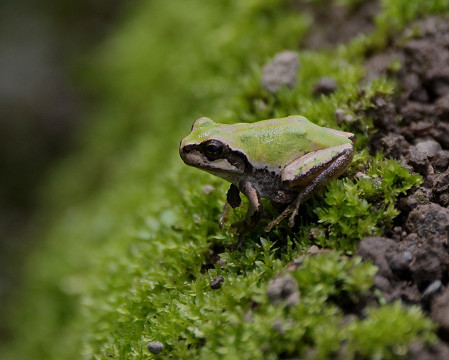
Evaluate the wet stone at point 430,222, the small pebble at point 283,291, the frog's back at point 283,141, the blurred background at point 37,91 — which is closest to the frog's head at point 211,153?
the frog's back at point 283,141

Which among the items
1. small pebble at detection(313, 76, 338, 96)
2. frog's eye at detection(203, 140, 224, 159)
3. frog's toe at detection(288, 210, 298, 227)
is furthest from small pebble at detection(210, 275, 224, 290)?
small pebble at detection(313, 76, 338, 96)

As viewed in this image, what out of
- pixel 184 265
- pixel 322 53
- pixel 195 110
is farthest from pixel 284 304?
pixel 195 110

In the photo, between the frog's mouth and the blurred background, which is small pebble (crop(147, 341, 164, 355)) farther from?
the blurred background

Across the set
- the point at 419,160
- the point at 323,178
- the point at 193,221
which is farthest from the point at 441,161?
the point at 193,221

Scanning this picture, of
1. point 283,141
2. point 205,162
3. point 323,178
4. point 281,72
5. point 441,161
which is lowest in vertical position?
point 441,161

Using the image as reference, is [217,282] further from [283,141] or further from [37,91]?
[37,91]

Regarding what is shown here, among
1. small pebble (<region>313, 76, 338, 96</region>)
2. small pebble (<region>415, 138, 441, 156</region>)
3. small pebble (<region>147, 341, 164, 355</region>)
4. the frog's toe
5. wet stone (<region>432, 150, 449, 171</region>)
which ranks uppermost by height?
small pebble (<region>313, 76, 338, 96</region>)

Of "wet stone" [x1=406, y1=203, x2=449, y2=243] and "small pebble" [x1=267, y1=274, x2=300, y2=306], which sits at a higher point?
"wet stone" [x1=406, y1=203, x2=449, y2=243]
